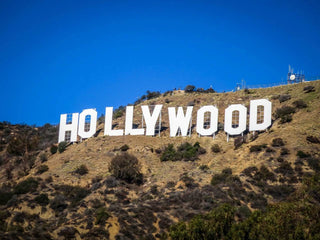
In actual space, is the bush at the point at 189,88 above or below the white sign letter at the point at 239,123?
above

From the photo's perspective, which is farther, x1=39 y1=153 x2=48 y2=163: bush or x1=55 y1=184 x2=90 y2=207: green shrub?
x1=39 y1=153 x2=48 y2=163: bush

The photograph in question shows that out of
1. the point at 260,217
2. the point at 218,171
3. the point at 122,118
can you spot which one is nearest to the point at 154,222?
the point at 260,217

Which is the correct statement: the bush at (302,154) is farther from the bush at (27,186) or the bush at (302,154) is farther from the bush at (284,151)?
the bush at (27,186)

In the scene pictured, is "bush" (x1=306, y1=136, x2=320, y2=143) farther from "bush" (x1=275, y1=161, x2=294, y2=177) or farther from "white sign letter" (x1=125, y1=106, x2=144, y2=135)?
"white sign letter" (x1=125, y1=106, x2=144, y2=135)

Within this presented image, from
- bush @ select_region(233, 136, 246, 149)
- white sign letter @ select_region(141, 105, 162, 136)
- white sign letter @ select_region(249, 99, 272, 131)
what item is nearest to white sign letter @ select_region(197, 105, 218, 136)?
bush @ select_region(233, 136, 246, 149)

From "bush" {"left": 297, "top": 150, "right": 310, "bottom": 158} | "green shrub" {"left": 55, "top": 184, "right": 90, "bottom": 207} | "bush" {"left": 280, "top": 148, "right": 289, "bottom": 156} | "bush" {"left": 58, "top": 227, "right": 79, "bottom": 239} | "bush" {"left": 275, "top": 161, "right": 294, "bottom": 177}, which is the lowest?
"bush" {"left": 58, "top": 227, "right": 79, "bottom": 239}

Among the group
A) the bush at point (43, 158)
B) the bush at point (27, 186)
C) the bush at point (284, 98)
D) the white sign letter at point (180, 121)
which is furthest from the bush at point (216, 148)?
the bush at point (43, 158)

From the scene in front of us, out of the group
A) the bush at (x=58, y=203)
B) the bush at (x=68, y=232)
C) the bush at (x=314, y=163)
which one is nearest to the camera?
the bush at (x=68, y=232)
